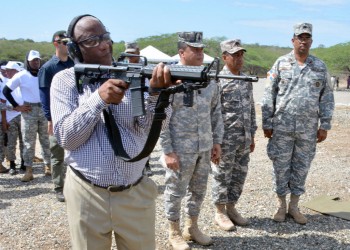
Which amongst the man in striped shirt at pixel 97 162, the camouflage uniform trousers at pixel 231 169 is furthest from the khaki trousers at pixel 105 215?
the camouflage uniform trousers at pixel 231 169

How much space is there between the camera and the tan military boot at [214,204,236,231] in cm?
466

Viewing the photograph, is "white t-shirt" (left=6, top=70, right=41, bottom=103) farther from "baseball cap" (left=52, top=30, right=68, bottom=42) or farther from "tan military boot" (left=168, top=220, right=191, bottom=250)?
"tan military boot" (left=168, top=220, right=191, bottom=250)

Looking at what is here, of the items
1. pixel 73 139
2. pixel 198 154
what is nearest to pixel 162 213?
pixel 198 154

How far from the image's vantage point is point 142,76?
2.17 m

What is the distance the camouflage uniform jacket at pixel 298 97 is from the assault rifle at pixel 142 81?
8.92ft

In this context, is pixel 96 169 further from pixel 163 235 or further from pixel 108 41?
pixel 163 235

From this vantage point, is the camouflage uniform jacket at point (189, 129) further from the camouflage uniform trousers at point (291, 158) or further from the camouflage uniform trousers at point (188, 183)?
the camouflage uniform trousers at point (291, 158)

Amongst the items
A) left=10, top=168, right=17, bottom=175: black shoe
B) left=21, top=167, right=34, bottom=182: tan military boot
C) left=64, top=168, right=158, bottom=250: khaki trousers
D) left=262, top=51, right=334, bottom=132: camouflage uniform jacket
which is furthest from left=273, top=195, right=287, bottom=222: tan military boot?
left=10, top=168, right=17, bottom=175: black shoe

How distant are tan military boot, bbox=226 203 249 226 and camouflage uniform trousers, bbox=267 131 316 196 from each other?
1.82 feet

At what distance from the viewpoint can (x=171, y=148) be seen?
3898 mm

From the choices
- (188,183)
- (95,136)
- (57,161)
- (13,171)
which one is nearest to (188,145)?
(188,183)

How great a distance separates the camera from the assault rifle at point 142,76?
2.02m

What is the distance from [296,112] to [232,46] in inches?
42.4

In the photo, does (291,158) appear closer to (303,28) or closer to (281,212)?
(281,212)
